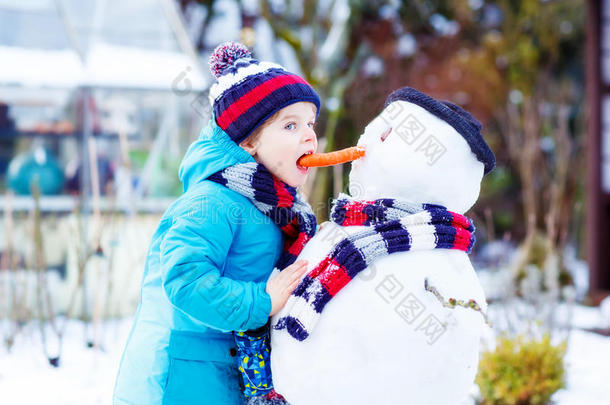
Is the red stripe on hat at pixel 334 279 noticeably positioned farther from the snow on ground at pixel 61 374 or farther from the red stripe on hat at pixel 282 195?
the snow on ground at pixel 61 374

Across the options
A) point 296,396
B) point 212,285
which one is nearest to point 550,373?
point 296,396

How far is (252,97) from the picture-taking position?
1330mm

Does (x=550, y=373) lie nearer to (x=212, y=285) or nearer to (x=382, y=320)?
(x=382, y=320)

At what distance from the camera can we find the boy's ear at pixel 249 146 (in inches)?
54.5

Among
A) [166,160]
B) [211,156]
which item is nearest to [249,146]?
[211,156]

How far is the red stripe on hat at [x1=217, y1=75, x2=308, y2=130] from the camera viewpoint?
1.33m

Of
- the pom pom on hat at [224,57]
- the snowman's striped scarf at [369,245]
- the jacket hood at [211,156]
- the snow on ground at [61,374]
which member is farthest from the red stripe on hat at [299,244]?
the snow on ground at [61,374]

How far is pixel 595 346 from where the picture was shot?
160 inches

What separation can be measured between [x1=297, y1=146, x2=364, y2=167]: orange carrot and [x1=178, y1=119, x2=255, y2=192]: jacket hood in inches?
4.7

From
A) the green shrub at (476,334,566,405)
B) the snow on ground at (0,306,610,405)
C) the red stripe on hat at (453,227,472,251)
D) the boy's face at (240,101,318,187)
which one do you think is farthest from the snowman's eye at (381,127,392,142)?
the snow on ground at (0,306,610,405)

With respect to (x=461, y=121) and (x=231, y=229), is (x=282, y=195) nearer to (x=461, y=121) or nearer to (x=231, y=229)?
(x=231, y=229)

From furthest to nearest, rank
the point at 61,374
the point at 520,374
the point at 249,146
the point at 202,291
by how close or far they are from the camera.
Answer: the point at 61,374 → the point at 520,374 → the point at 249,146 → the point at 202,291

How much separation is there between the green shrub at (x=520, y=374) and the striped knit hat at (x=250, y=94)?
2010 mm

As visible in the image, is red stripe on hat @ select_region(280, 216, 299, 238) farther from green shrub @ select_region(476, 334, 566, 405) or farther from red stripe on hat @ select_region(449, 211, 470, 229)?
green shrub @ select_region(476, 334, 566, 405)
